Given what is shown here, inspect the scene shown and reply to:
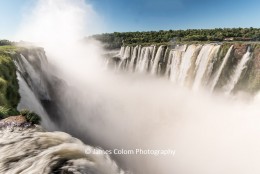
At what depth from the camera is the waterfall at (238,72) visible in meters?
34.4

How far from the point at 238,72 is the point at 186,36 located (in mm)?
56100

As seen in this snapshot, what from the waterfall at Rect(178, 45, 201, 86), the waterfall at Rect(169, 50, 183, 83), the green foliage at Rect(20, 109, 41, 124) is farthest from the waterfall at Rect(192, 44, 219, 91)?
the green foliage at Rect(20, 109, 41, 124)

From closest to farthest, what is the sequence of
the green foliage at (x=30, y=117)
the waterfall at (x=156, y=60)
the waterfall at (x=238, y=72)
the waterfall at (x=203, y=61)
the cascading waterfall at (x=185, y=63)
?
the green foliage at (x=30, y=117), the waterfall at (x=238, y=72), the cascading waterfall at (x=185, y=63), the waterfall at (x=203, y=61), the waterfall at (x=156, y=60)

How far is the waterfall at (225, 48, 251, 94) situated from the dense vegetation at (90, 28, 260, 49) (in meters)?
38.2

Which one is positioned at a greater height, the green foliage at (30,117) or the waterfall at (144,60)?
the green foliage at (30,117)

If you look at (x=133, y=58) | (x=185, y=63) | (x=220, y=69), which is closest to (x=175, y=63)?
(x=185, y=63)

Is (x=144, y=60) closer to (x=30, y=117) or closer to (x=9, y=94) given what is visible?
(x=9, y=94)

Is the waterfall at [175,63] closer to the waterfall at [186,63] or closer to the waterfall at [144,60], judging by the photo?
the waterfall at [186,63]

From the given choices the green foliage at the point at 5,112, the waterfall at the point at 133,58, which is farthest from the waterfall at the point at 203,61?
the green foliage at the point at 5,112

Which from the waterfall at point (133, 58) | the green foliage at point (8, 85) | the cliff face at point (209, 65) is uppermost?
the green foliage at point (8, 85)

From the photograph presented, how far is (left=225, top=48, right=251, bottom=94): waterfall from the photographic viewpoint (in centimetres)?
3444

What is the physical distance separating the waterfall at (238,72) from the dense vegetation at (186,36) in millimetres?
38221

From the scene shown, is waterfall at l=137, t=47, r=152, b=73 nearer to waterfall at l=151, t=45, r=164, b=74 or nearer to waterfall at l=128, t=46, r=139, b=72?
waterfall at l=128, t=46, r=139, b=72

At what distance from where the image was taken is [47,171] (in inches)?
305
